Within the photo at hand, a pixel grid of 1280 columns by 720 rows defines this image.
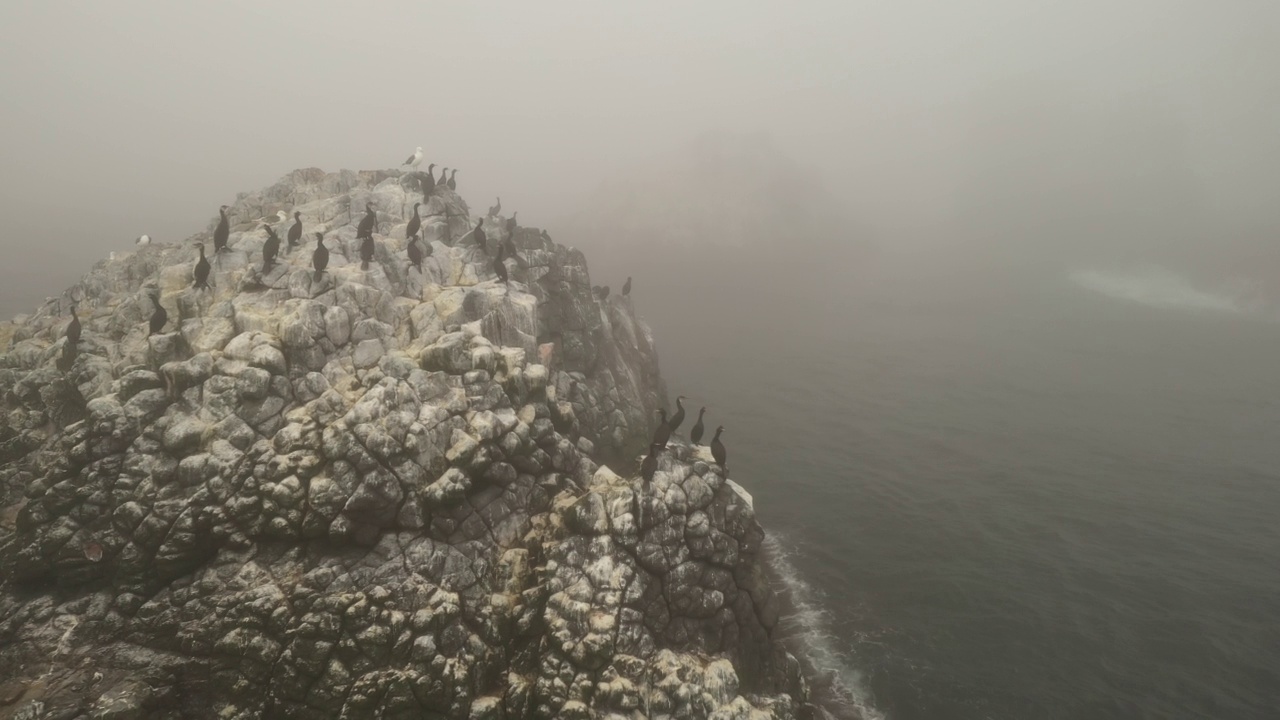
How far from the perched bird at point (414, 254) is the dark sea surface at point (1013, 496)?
28.8 m

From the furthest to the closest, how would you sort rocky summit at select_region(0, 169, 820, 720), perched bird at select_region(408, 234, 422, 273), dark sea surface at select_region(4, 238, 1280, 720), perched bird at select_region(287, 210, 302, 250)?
1. perched bird at select_region(408, 234, 422, 273)
2. perched bird at select_region(287, 210, 302, 250)
3. dark sea surface at select_region(4, 238, 1280, 720)
4. rocky summit at select_region(0, 169, 820, 720)

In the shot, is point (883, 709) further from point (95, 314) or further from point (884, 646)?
point (95, 314)

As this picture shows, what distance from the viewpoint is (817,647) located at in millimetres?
29641

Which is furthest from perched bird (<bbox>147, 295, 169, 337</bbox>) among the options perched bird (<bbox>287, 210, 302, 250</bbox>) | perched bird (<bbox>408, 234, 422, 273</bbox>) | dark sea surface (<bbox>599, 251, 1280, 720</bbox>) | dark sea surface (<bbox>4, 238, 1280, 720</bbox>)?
dark sea surface (<bbox>599, 251, 1280, 720</bbox>)

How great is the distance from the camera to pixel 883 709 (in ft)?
85.7

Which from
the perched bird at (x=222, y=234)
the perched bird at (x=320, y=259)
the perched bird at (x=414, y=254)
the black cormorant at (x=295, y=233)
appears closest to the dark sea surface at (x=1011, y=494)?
the perched bird at (x=414, y=254)

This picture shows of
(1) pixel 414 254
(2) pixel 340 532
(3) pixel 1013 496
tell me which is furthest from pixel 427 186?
(3) pixel 1013 496

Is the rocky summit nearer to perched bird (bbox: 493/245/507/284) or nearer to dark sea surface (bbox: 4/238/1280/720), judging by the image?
perched bird (bbox: 493/245/507/284)

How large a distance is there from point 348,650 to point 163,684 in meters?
5.98

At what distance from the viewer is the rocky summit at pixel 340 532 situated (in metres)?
20.2

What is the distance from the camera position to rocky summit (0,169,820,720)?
2016cm

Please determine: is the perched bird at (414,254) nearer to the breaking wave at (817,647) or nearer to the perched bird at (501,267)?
the perched bird at (501,267)

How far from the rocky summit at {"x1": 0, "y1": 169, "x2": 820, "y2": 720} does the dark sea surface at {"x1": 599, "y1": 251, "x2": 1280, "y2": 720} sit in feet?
A: 35.8

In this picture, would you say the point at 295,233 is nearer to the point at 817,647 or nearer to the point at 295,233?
the point at 295,233
